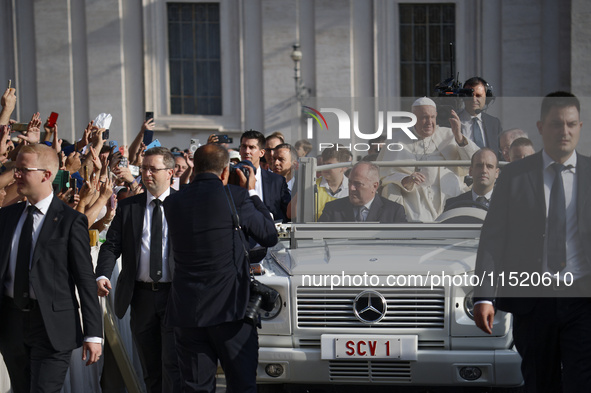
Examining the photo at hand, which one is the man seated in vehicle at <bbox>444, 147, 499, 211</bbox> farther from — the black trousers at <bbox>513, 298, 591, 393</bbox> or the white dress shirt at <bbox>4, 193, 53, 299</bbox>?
the white dress shirt at <bbox>4, 193, 53, 299</bbox>

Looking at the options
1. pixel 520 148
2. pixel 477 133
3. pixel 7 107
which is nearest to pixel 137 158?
pixel 7 107

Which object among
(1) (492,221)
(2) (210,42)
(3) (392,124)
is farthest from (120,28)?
(1) (492,221)

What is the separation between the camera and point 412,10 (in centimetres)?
2703

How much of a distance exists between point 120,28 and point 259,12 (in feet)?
13.1

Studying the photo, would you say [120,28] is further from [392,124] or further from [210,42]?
[392,124]

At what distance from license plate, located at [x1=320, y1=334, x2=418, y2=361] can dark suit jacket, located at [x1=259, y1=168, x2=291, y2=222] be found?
2430 mm

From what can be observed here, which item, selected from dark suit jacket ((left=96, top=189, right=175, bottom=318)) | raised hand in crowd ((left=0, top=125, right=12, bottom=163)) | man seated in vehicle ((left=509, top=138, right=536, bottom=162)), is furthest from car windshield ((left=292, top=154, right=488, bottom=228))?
raised hand in crowd ((left=0, top=125, right=12, bottom=163))

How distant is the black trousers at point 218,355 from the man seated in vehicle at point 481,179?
7.64 ft

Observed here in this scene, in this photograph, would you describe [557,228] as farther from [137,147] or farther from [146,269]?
[137,147]

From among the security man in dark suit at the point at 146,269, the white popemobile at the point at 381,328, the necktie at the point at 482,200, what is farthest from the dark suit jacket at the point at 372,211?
the security man in dark suit at the point at 146,269

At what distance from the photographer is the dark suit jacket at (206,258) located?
17.9 ft

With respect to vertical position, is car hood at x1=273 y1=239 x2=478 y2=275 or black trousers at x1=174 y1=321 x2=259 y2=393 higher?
car hood at x1=273 y1=239 x2=478 y2=275

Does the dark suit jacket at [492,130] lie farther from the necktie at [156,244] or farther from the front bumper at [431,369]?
the necktie at [156,244]

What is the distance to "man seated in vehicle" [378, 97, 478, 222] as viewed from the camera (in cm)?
715
